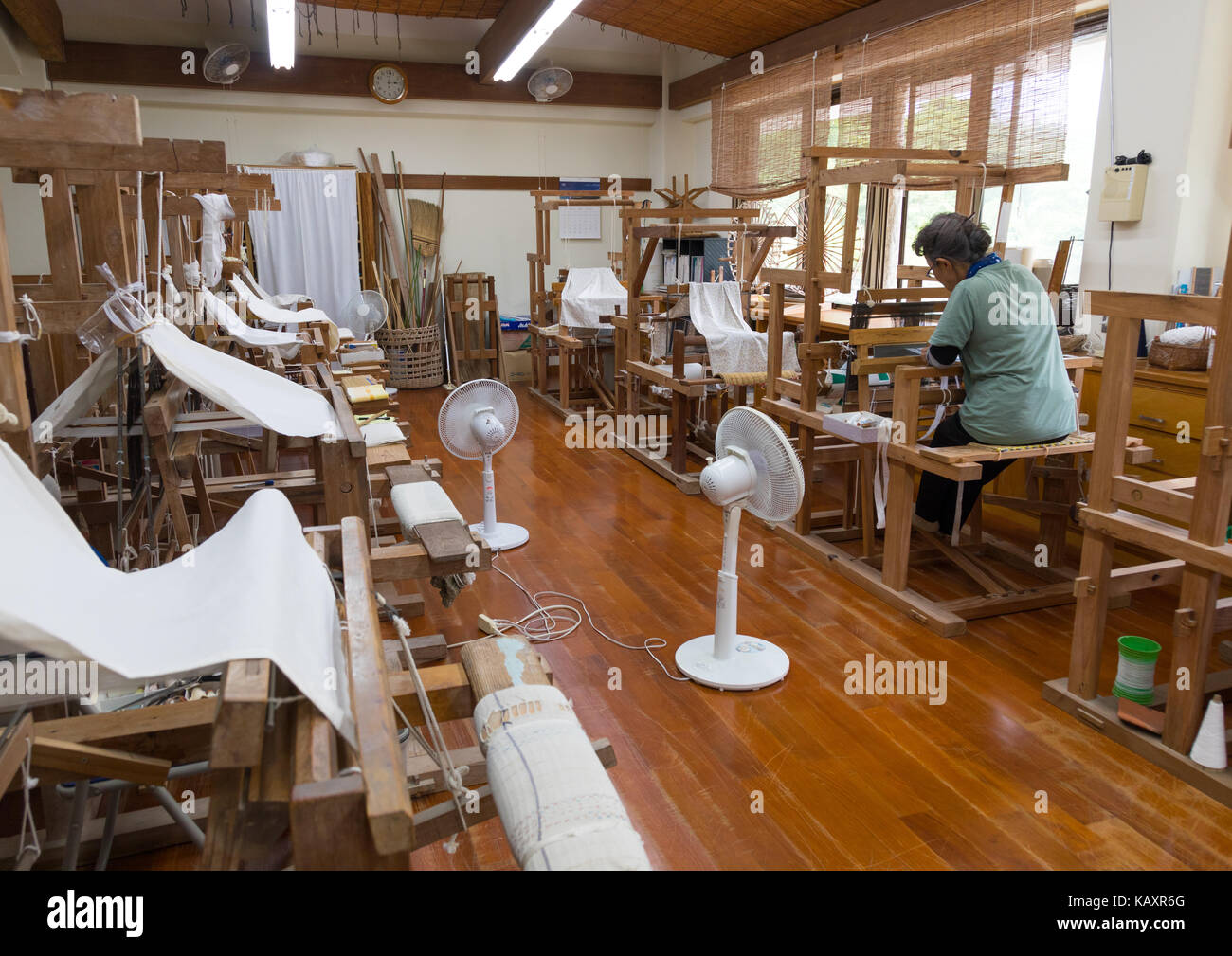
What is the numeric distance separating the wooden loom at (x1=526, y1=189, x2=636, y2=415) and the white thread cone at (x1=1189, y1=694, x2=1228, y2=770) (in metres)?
5.38

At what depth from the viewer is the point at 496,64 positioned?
802 cm

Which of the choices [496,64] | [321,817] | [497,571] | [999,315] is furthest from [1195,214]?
[496,64]

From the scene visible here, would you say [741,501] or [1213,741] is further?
[741,501]

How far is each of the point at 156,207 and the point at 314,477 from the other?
1403mm

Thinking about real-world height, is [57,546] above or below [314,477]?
above

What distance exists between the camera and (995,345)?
3492mm

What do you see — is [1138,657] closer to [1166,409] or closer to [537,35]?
[1166,409]

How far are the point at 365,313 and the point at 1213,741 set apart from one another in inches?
275

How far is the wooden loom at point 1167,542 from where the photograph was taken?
2.37 metres

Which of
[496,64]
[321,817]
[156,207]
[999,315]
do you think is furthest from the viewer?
[496,64]

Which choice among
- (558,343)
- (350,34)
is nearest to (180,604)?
(558,343)

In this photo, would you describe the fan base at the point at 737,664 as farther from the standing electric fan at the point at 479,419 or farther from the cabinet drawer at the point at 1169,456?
the cabinet drawer at the point at 1169,456

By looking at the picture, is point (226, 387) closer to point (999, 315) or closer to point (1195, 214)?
point (999, 315)

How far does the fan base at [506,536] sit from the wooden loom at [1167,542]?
8.15ft
